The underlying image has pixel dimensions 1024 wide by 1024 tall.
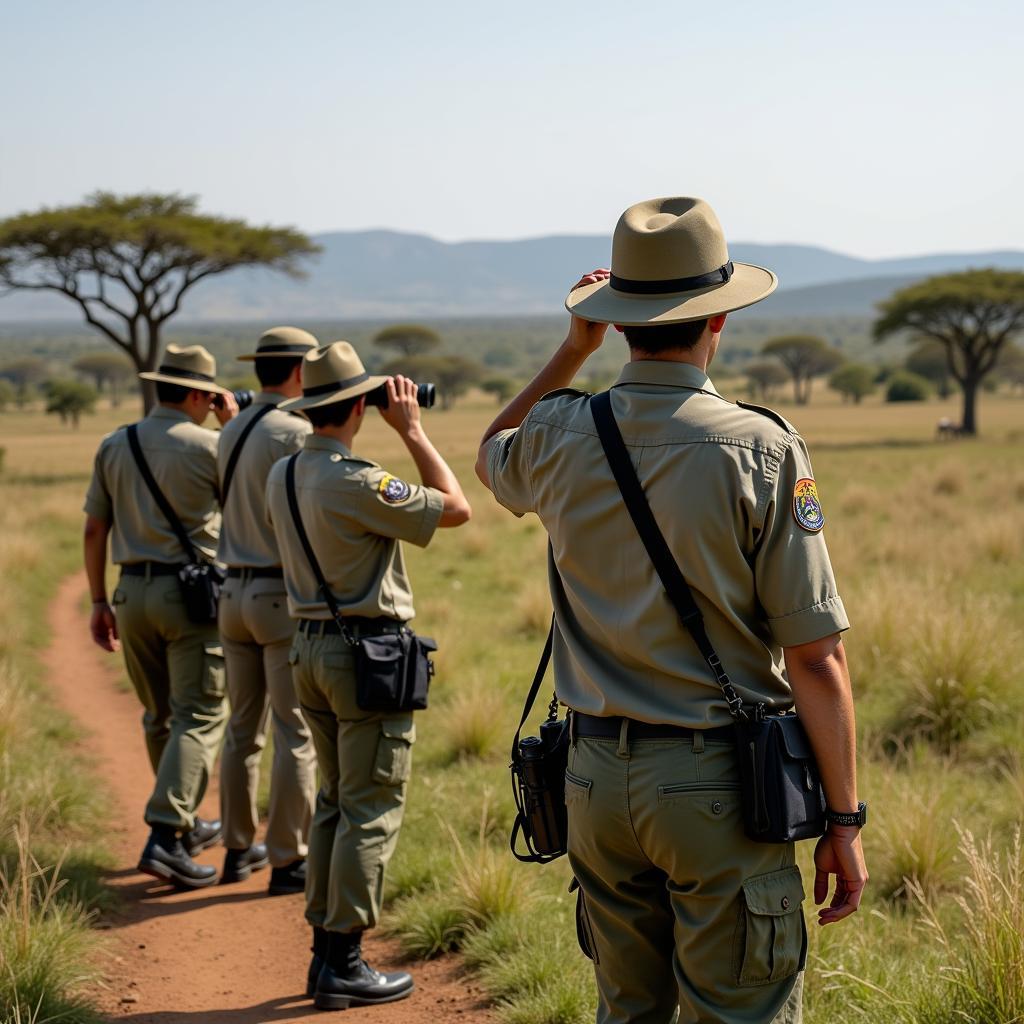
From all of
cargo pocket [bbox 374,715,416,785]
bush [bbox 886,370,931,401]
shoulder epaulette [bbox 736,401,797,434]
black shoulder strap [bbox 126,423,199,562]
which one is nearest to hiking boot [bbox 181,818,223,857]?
black shoulder strap [bbox 126,423,199,562]

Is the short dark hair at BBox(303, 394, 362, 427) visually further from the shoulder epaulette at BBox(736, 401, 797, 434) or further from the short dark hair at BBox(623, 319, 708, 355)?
the shoulder epaulette at BBox(736, 401, 797, 434)

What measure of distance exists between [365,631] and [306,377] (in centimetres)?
95

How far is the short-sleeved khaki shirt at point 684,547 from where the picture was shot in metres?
2.61

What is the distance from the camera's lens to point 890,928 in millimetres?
4754

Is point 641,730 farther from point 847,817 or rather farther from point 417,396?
point 417,396

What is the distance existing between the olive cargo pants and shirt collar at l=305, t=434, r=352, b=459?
208 cm

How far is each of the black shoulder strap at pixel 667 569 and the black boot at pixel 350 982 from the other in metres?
2.38

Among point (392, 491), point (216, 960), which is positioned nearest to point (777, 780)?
point (392, 491)

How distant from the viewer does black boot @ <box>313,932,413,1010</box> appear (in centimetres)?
447

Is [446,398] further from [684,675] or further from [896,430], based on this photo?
[684,675]

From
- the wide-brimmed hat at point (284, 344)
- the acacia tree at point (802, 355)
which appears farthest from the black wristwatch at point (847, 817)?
the acacia tree at point (802, 355)

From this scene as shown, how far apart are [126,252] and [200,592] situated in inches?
1154

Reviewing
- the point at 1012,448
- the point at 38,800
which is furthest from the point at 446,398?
the point at 38,800

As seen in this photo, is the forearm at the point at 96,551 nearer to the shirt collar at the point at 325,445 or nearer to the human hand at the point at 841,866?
the shirt collar at the point at 325,445
